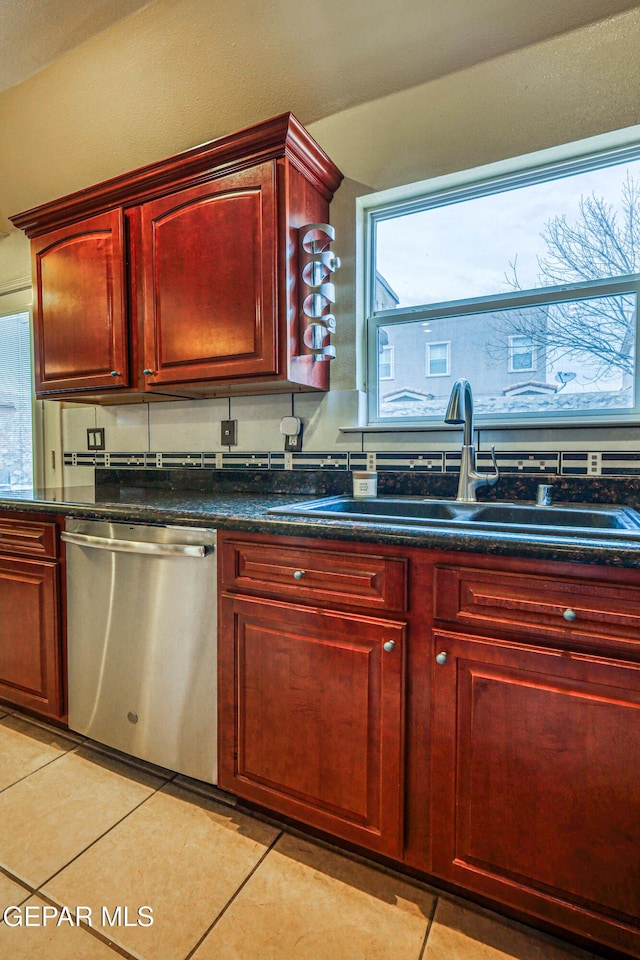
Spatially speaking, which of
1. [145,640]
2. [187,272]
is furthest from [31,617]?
[187,272]

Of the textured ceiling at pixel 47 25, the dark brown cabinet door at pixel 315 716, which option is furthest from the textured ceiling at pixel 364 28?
the dark brown cabinet door at pixel 315 716

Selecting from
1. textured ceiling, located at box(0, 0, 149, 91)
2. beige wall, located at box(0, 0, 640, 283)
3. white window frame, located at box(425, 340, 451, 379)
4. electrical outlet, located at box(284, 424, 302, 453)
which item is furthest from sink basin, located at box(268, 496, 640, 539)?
textured ceiling, located at box(0, 0, 149, 91)

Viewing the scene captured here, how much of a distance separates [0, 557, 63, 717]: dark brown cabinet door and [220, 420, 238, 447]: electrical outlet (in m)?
0.83

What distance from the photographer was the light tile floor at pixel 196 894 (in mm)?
1081

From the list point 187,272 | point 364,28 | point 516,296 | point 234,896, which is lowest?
point 234,896

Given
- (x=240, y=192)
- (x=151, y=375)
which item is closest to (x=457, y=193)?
(x=240, y=192)

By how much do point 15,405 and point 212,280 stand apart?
1.78m

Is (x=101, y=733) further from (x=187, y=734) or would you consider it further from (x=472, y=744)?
(x=472, y=744)

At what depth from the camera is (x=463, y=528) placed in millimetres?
1157

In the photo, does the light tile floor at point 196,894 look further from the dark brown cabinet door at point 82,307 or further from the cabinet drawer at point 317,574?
the dark brown cabinet door at point 82,307

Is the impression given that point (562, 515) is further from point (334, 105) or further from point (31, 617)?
point (31, 617)

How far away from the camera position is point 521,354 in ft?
5.79

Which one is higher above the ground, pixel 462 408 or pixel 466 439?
pixel 462 408

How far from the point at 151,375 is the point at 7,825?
1.51 metres
